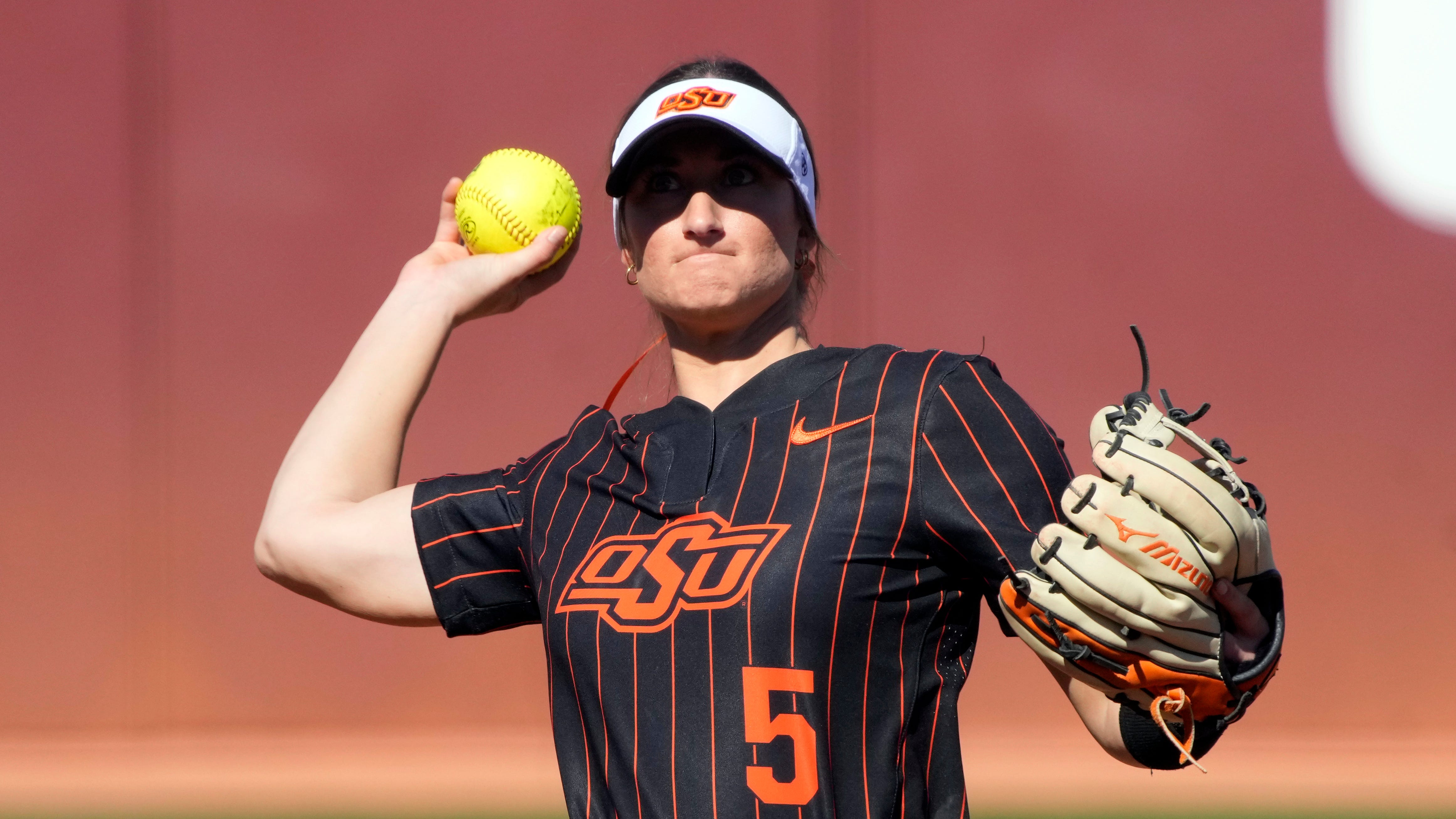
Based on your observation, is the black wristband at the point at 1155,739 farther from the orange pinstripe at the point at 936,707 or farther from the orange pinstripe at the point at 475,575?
the orange pinstripe at the point at 475,575

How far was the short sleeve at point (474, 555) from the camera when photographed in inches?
68.3

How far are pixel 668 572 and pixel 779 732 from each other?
0.23 meters

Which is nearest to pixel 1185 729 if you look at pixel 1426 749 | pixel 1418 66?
pixel 1426 749

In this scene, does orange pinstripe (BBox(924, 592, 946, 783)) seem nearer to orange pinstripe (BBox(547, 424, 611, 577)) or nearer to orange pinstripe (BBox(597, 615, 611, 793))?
orange pinstripe (BBox(597, 615, 611, 793))

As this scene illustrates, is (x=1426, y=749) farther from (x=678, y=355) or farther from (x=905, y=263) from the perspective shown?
(x=678, y=355)

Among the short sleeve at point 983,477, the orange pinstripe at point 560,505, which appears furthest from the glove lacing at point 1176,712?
the orange pinstripe at point 560,505

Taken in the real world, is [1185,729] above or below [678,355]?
below

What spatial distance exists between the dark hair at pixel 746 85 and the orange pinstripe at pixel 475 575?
49 centimetres

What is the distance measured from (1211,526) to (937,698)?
0.39 meters

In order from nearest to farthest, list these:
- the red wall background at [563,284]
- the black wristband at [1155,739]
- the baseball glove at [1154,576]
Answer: the baseball glove at [1154,576] < the black wristband at [1155,739] < the red wall background at [563,284]

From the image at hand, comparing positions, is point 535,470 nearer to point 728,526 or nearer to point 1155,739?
point 728,526

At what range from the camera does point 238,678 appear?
14.5ft

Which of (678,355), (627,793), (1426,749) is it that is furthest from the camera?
(1426,749)

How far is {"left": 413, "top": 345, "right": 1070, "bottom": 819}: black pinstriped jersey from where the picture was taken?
1386 mm
